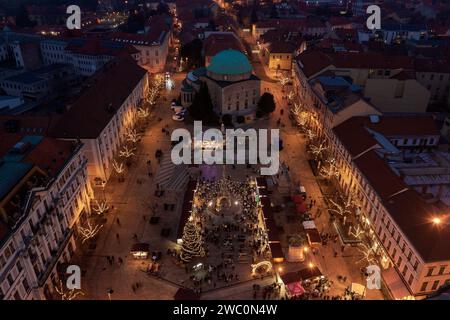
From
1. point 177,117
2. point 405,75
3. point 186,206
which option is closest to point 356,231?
point 186,206

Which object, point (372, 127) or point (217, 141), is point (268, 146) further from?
point (372, 127)

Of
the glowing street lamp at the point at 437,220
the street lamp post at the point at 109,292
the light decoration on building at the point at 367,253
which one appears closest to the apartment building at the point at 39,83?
the street lamp post at the point at 109,292

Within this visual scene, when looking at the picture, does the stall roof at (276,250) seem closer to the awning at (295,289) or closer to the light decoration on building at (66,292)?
the awning at (295,289)

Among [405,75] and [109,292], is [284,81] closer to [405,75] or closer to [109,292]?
[405,75]

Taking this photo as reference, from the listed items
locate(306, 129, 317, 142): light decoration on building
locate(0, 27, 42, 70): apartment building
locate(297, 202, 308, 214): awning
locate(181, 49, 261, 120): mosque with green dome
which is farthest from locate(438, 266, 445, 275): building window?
locate(0, 27, 42, 70): apartment building

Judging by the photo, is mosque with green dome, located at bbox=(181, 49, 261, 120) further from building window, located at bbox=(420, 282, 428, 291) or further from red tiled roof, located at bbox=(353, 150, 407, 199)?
building window, located at bbox=(420, 282, 428, 291)
